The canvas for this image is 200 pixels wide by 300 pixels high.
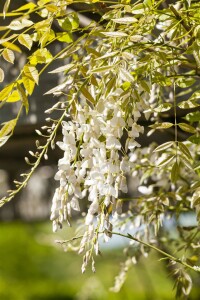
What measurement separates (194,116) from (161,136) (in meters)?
0.77

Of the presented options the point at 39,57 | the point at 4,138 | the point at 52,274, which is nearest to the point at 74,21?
the point at 39,57

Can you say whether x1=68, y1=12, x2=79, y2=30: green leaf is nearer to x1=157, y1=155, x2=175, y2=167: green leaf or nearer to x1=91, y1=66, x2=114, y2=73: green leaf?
x1=91, y1=66, x2=114, y2=73: green leaf

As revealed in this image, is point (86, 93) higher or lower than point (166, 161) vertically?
higher

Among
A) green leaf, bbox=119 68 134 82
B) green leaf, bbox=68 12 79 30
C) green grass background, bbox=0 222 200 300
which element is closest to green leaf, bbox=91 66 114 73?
green leaf, bbox=119 68 134 82

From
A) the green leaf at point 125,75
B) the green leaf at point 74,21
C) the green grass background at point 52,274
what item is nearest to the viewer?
the green leaf at point 125,75

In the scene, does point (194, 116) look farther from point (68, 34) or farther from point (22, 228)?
point (22, 228)

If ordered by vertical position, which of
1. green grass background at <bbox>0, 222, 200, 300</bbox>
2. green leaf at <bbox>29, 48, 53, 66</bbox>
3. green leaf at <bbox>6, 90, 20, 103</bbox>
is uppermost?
green leaf at <bbox>29, 48, 53, 66</bbox>

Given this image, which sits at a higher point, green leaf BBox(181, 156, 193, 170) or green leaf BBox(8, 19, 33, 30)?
green leaf BBox(8, 19, 33, 30)

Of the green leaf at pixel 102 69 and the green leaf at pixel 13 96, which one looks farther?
the green leaf at pixel 13 96

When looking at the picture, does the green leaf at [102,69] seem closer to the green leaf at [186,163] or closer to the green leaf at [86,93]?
the green leaf at [86,93]

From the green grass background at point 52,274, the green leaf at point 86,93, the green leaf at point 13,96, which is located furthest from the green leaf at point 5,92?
the green grass background at point 52,274

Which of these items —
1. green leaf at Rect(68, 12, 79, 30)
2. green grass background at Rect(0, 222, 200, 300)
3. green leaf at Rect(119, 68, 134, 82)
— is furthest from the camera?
green grass background at Rect(0, 222, 200, 300)

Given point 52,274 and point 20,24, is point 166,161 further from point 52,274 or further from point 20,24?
point 52,274

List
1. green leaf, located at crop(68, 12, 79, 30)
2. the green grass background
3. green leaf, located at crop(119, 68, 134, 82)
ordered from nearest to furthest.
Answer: green leaf, located at crop(119, 68, 134, 82), green leaf, located at crop(68, 12, 79, 30), the green grass background
